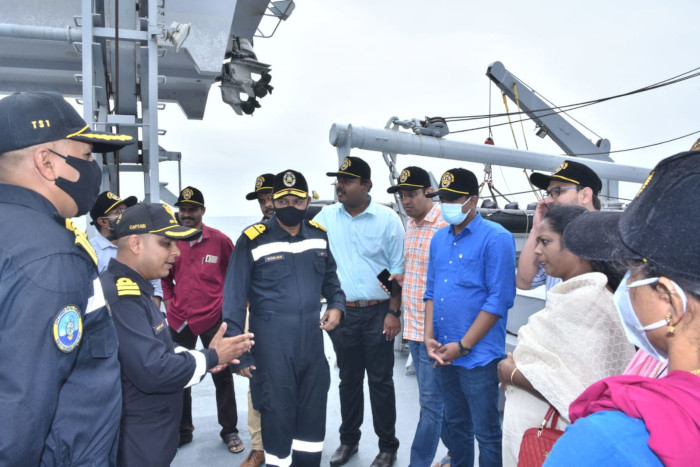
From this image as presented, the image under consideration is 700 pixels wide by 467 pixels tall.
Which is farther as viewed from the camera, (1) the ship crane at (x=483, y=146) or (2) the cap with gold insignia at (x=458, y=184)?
(1) the ship crane at (x=483, y=146)

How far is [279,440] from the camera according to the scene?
108 inches

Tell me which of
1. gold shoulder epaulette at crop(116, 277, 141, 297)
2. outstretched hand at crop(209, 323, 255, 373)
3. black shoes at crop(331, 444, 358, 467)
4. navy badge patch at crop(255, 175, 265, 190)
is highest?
navy badge patch at crop(255, 175, 265, 190)

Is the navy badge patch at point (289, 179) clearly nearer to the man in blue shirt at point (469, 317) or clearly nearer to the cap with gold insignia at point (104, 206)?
the man in blue shirt at point (469, 317)

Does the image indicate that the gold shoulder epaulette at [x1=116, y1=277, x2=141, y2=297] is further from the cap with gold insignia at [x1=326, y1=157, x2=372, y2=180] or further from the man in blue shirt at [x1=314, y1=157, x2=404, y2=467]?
the cap with gold insignia at [x1=326, y1=157, x2=372, y2=180]

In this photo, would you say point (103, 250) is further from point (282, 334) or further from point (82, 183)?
point (82, 183)

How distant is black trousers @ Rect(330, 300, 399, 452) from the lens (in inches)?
135

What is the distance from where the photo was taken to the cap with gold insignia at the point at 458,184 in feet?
9.64

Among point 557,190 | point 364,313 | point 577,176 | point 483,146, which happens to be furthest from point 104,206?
point 483,146

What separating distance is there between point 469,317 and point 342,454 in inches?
56.8

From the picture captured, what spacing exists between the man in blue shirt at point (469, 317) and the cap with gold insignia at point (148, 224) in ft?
4.78

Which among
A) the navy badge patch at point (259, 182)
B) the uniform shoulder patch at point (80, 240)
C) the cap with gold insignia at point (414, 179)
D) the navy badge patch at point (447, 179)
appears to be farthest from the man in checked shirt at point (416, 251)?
the uniform shoulder patch at point (80, 240)

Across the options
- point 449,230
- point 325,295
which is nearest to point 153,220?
point 325,295

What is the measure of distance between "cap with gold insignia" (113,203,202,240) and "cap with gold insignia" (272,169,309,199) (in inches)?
32.4

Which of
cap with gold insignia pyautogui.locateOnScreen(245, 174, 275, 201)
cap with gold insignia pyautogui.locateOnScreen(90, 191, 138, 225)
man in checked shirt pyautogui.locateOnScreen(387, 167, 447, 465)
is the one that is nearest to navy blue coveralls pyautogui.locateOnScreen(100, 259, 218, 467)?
man in checked shirt pyautogui.locateOnScreen(387, 167, 447, 465)
